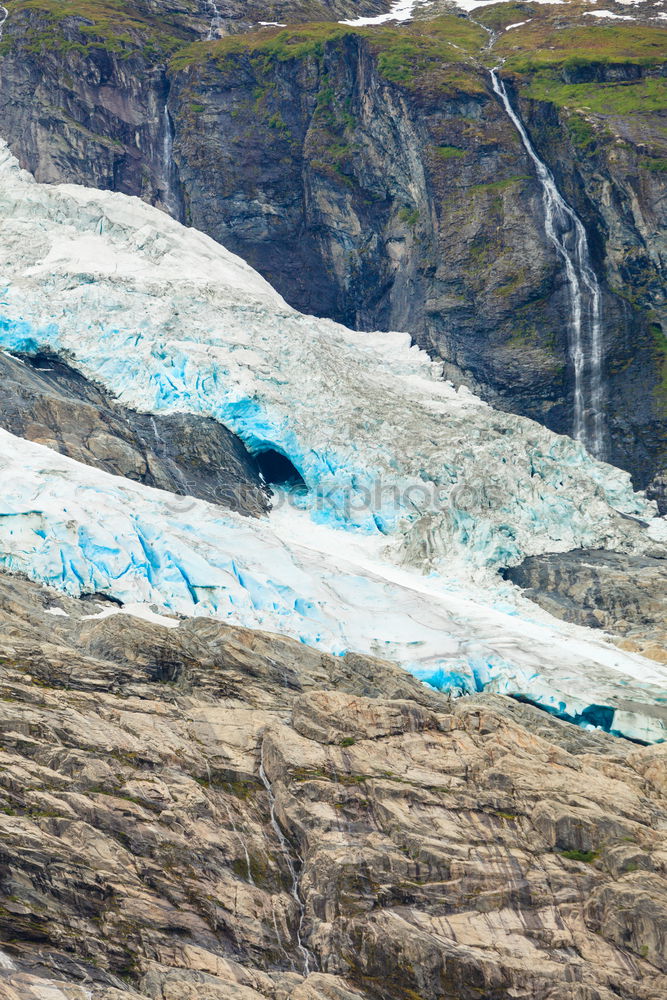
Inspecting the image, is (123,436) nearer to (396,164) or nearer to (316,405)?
(316,405)

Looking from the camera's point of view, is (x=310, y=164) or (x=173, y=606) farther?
(x=310, y=164)

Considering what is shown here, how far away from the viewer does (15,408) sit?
186ft

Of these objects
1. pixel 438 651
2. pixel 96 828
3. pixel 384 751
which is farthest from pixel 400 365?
pixel 96 828

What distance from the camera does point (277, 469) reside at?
63344 millimetres

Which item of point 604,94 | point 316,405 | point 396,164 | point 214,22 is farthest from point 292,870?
point 214,22

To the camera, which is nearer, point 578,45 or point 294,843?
point 294,843

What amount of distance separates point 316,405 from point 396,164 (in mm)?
28038

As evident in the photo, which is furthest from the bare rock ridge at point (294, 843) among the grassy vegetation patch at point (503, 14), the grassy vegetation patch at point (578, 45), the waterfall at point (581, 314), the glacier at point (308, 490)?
the grassy vegetation patch at point (503, 14)

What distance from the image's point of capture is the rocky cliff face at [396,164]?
247ft

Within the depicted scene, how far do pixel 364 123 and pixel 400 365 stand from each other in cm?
2062

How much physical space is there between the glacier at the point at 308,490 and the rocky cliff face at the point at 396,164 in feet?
16.1

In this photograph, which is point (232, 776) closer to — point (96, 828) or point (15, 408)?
point (96, 828)

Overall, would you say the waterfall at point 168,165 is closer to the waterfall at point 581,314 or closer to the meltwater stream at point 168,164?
the meltwater stream at point 168,164

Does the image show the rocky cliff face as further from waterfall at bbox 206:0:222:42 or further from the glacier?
the glacier
